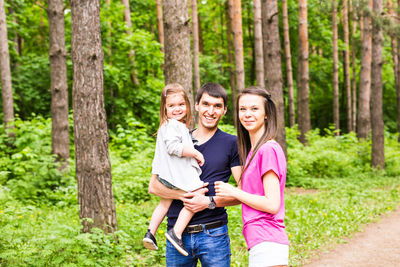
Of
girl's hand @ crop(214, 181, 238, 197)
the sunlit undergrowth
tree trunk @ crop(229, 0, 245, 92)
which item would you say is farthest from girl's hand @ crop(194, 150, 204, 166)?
tree trunk @ crop(229, 0, 245, 92)

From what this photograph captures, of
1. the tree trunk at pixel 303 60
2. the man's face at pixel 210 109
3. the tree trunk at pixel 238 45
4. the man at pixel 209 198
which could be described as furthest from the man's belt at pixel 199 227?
the tree trunk at pixel 303 60

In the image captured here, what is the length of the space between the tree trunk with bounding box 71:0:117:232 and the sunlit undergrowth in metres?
0.49

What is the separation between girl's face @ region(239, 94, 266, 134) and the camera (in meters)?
2.48

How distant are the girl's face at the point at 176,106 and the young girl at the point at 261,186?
0.51 metres

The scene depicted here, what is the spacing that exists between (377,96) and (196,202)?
11783mm

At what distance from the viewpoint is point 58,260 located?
4219 mm

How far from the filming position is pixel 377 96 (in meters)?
12.5

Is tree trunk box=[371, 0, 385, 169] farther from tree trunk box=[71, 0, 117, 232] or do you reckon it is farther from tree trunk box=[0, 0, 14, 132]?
tree trunk box=[0, 0, 14, 132]

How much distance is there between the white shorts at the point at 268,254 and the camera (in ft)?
7.39

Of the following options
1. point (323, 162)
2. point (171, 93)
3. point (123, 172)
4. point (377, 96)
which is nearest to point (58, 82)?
point (123, 172)

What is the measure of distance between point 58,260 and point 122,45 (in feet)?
33.7

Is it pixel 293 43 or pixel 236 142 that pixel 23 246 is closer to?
pixel 236 142

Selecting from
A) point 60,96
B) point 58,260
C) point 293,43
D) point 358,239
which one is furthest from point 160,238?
point 293,43

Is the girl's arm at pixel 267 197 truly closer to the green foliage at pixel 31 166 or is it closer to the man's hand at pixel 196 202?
the man's hand at pixel 196 202
